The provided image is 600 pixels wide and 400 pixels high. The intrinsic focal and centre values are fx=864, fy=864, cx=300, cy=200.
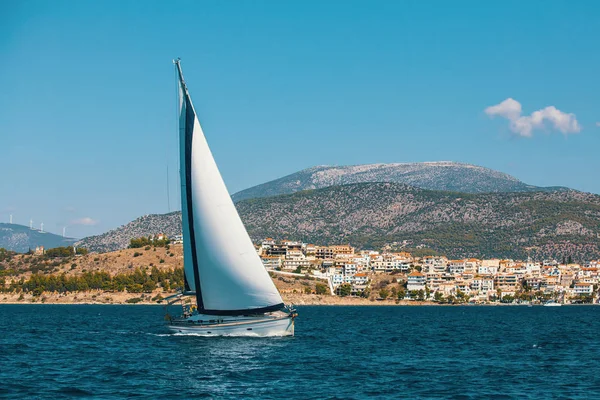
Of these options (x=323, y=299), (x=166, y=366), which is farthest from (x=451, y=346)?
(x=323, y=299)

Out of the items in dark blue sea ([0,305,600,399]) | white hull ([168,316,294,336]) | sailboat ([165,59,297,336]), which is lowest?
dark blue sea ([0,305,600,399])

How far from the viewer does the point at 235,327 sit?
219 feet

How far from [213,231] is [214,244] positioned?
0.98 metres

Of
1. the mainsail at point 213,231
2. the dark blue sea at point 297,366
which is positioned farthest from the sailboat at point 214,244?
the dark blue sea at point 297,366

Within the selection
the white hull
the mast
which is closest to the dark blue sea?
the white hull

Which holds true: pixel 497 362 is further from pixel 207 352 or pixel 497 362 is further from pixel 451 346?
pixel 207 352

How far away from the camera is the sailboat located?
64875mm

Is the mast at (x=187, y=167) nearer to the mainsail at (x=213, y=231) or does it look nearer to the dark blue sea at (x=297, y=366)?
the mainsail at (x=213, y=231)

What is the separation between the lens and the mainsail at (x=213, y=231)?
64.9 meters

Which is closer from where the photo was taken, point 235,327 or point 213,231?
point 213,231

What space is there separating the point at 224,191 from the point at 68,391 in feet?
79.8

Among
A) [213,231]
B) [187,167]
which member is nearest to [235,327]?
[213,231]

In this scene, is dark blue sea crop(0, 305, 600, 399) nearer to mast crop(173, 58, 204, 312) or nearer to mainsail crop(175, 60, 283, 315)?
mainsail crop(175, 60, 283, 315)

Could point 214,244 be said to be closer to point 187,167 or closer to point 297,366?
point 187,167
